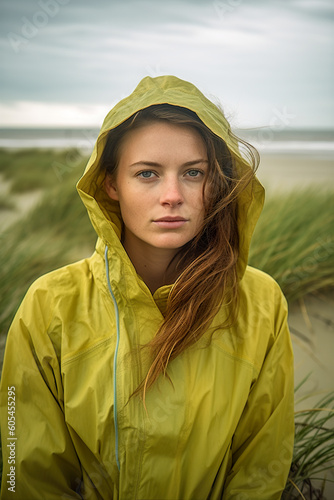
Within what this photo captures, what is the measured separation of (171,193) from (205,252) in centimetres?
30

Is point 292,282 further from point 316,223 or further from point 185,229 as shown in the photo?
point 185,229

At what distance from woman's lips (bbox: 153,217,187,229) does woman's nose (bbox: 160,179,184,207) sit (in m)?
0.05

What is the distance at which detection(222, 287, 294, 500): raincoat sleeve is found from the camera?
5.07 feet

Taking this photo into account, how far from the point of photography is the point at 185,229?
1.52 meters

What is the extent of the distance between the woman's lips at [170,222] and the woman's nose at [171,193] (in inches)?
1.9

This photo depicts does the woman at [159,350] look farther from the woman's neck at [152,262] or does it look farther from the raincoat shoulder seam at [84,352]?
the woman's neck at [152,262]

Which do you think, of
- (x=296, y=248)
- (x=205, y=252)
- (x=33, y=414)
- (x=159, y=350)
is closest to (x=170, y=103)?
(x=205, y=252)

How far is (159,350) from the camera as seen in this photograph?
1.49 meters

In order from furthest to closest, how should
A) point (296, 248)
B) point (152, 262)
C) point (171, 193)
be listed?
1. point (296, 248)
2. point (152, 262)
3. point (171, 193)

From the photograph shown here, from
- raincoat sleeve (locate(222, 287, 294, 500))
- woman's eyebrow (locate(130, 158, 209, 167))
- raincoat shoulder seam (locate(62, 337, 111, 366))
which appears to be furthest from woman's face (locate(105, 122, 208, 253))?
raincoat sleeve (locate(222, 287, 294, 500))

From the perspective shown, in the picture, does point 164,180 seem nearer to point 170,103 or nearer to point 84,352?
point 170,103

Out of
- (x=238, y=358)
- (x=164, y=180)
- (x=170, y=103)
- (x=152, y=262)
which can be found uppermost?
(x=170, y=103)

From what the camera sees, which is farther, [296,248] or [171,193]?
[296,248]

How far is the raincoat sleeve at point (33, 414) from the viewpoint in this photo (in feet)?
4.75
